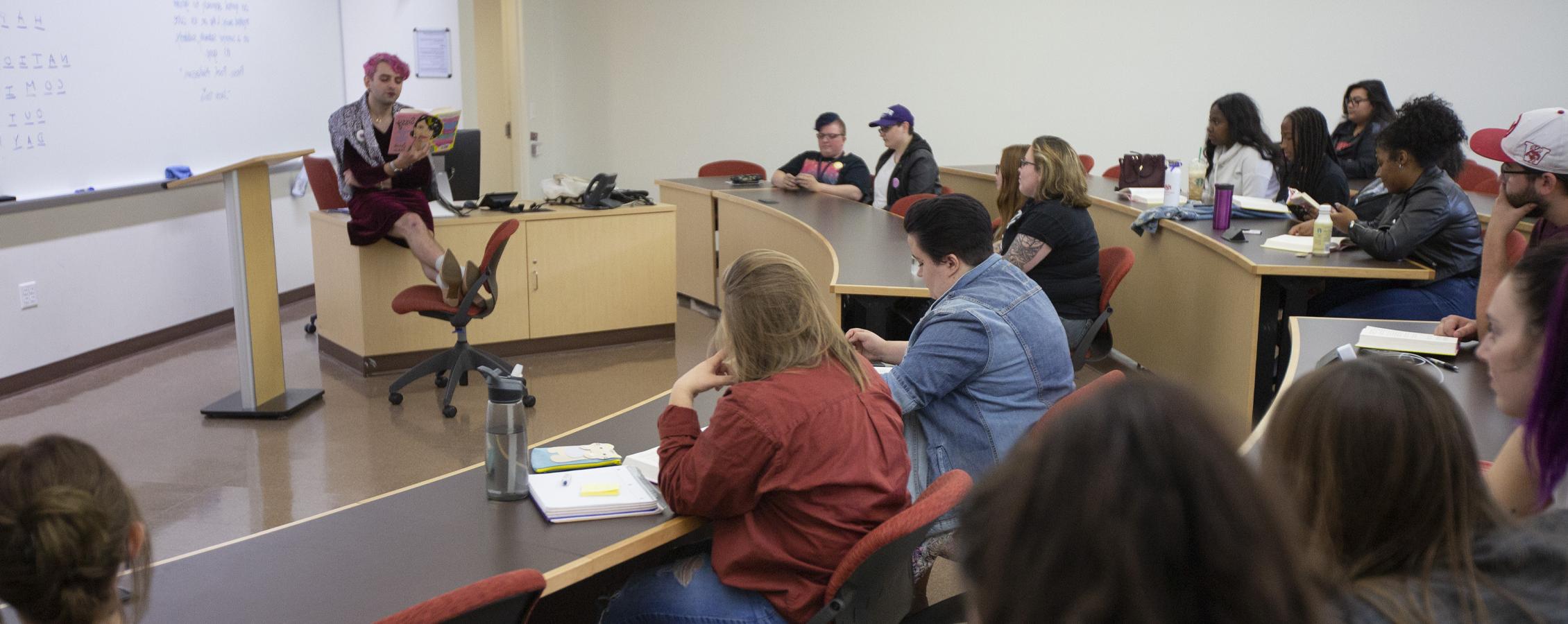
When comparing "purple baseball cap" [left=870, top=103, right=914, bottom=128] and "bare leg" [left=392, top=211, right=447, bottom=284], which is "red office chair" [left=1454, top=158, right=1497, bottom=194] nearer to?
"purple baseball cap" [left=870, top=103, right=914, bottom=128]

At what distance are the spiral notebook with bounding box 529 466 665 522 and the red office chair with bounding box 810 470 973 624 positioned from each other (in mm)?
390

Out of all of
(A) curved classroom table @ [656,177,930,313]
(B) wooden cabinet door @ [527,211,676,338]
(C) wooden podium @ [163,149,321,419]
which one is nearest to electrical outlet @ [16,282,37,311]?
(C) wooden podium @ [163,149,321,419]

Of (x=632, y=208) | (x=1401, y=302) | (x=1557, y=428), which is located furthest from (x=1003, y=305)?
(x=632, y=208)

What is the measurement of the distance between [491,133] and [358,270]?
342cm

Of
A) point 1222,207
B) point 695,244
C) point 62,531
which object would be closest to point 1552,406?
A: point 62,531

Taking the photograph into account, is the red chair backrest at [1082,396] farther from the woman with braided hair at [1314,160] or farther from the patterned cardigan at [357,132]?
the patterned cardigan at [357,132]

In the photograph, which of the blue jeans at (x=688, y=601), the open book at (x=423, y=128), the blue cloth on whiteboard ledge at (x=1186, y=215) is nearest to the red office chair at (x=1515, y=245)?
the blue cloth on whiteboard ledge at (x=1186, y=215)

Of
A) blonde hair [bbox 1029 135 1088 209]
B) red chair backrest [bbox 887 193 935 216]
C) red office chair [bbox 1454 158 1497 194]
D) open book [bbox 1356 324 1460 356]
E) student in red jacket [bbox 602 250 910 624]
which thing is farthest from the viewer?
red office chair [bbox 1454 158 1497 194]

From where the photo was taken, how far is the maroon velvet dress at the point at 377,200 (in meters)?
5.13

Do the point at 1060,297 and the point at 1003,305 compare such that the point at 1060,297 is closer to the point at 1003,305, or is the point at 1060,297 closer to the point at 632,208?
the point at 1003,305

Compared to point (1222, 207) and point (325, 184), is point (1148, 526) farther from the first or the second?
point (325, 184)

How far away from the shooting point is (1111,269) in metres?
4.47

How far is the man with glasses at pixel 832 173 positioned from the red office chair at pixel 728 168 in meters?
0.92

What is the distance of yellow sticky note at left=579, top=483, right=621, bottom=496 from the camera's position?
2.18m
